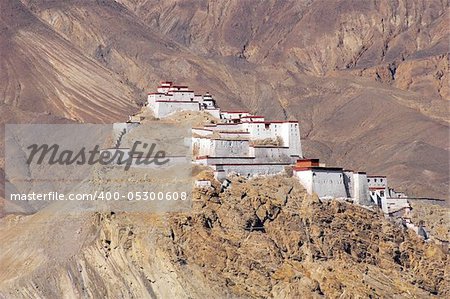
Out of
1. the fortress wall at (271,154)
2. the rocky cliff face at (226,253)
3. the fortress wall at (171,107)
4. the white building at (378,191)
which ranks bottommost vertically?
the rocky cliff face at (226,253)

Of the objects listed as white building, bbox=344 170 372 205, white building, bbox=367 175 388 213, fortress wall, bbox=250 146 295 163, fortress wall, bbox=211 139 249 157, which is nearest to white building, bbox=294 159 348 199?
white building, bbox=344 170 372 205

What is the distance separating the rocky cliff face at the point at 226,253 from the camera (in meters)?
77.6

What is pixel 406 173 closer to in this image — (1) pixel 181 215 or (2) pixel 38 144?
(2) pixel 38 144

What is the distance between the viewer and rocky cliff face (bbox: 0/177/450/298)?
77.6 meters

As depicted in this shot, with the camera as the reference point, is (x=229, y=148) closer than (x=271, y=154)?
Yes

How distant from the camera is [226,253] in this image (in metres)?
78.2

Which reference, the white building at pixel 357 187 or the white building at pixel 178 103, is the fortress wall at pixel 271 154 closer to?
the white building at pixel 357 187

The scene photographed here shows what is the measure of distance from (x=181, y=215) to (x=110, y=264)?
5.26 metres

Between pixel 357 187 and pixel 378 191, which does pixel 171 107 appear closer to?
pixel 378 191

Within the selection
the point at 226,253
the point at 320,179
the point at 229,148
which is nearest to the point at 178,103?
the point at 229,148

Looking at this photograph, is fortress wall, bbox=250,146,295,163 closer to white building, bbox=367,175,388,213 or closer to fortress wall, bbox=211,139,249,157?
fortress wall, bbox=211,139,249,157

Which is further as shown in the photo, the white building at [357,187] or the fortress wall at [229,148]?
the white building at [357,187]

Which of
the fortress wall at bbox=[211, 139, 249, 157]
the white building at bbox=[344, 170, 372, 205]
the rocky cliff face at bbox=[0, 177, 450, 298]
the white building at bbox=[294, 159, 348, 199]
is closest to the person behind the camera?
the rocky cliff face at bbox=[0, 177, 450, 298]

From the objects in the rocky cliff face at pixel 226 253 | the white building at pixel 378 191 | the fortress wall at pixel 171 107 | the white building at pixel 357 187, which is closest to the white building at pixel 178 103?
the fortress wall at pixel 171 107
